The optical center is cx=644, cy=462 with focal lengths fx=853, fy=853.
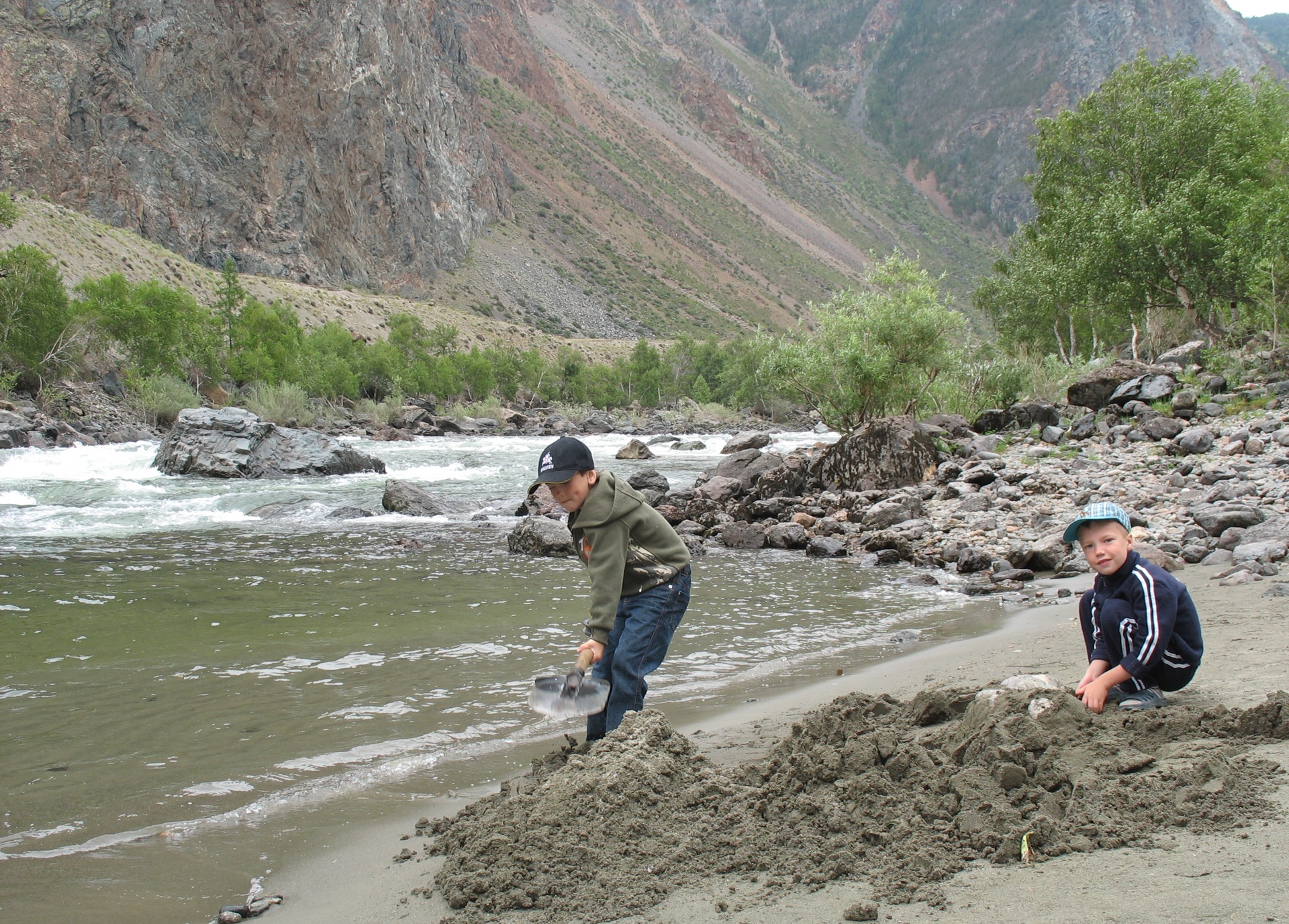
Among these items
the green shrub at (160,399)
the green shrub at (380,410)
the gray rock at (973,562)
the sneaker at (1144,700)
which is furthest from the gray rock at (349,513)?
the green shrub at (380,410)

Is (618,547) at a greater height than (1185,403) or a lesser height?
lesser

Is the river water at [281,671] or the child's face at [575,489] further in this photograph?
the child's face at [575,489]

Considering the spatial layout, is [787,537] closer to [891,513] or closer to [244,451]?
[891,513]

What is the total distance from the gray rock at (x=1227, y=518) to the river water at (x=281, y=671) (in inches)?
118

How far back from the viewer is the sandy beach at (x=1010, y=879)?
2287mm

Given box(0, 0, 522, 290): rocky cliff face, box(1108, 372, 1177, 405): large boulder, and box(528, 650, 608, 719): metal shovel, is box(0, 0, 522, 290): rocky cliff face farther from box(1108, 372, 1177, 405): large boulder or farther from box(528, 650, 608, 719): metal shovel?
box(528, 650, 608, 719): metal shovel

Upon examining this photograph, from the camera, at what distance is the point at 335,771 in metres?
4.75

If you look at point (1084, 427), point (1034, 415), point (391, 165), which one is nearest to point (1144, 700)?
point (1084, 427)

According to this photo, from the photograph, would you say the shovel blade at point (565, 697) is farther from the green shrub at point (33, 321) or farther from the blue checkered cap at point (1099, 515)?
the green shrub at point (33, 321)

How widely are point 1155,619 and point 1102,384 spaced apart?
59.7ft

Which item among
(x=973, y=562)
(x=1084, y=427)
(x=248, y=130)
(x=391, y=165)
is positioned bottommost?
(x=973, y=562)

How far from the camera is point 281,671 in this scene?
22.3 feet

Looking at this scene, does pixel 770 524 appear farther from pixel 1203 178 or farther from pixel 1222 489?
pixel 1203 178

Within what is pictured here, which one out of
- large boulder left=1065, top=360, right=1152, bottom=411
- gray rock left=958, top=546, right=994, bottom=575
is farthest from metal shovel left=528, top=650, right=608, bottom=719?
large boulder left=1065, top=360, right=1152, bottom=411
